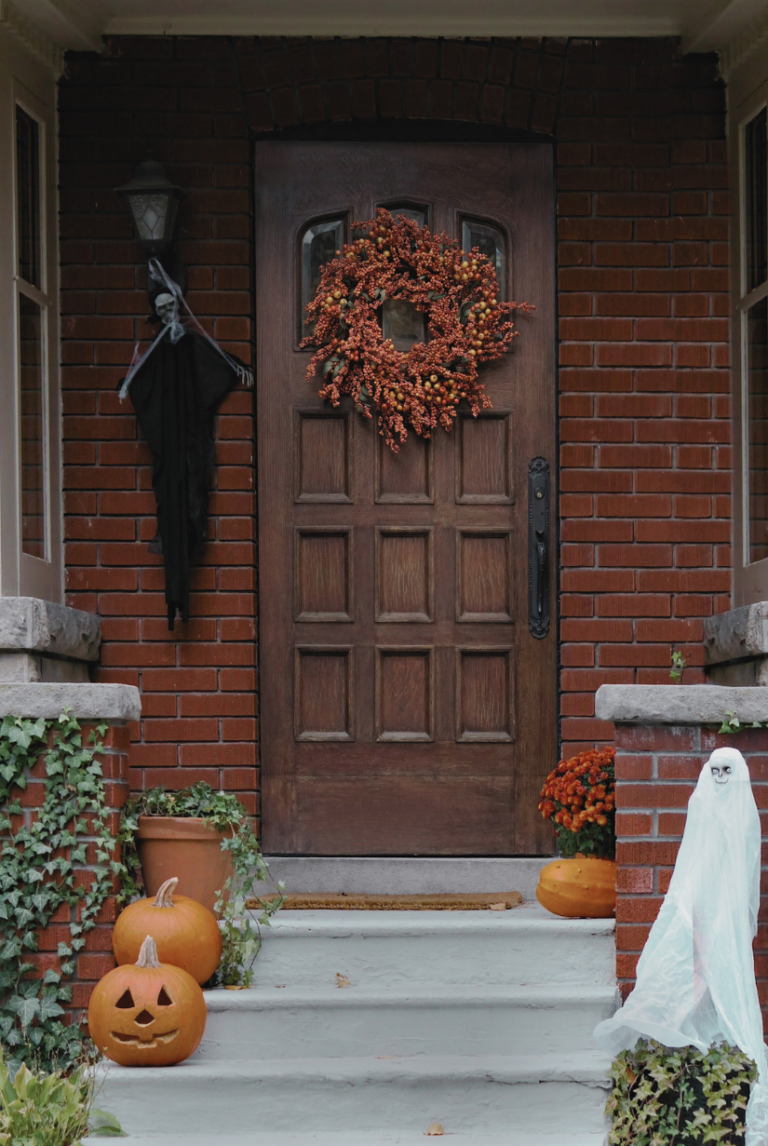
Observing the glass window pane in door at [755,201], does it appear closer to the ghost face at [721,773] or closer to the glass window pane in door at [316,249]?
the glass window pane in door at [316,249]

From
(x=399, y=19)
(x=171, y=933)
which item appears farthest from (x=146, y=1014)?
(x=399, y=19)

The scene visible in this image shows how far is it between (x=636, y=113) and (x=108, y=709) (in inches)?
119

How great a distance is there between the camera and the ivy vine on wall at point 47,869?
4.00 metres

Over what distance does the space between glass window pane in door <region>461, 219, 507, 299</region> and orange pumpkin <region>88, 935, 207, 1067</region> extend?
9.36ft

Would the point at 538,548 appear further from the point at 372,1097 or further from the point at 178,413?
the point at 372,1097

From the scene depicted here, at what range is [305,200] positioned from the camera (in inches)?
205

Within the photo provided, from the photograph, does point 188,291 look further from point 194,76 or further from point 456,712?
point 456,712

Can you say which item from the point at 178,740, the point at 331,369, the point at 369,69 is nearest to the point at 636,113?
the point at 369,69

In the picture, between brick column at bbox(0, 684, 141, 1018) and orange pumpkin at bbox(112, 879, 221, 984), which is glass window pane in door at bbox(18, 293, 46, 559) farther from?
orange pumpkin at bbox(112, 879, 221, 984)

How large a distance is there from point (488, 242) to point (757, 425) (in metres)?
1.26

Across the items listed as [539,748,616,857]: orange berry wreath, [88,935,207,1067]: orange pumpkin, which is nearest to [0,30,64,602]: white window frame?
[88,935,207,1067]: orange pumpkin

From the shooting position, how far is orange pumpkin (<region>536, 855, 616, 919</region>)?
4402 millimetres

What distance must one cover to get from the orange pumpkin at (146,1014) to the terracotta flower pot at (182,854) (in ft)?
1.71

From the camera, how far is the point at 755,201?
5.02 meters
